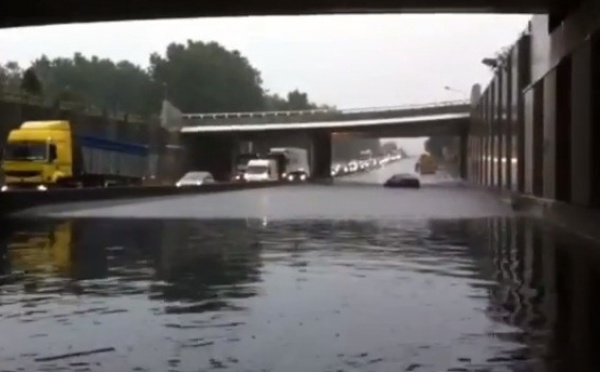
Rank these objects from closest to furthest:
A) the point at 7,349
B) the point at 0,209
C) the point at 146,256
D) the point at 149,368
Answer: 1. the point at 149,368
2. the point at 7,349
3. the point at 146,256
4. the point at 0,209

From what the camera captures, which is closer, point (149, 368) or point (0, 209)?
point (149, 368)

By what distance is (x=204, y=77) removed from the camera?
17612cm

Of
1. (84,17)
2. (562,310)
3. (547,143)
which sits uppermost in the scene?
(84,17)

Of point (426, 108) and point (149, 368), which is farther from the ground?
point (426, 108)

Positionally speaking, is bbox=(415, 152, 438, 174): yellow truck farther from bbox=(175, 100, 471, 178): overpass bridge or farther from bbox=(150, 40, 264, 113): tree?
bbox=(175, 100, 471, 178): overpass bridge

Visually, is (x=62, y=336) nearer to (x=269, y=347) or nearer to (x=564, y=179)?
(x=269, y=347)

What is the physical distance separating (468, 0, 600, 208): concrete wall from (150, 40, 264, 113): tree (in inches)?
4365

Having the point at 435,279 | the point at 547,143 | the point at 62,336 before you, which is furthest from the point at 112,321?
the point at 547,143

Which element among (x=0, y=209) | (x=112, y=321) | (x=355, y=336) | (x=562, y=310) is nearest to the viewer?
(x=355, y=336)

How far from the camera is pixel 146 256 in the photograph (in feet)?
71.5

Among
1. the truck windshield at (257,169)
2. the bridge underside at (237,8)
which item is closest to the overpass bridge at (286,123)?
the truck windshield at (257,169)

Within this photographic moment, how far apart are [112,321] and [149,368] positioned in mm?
3105

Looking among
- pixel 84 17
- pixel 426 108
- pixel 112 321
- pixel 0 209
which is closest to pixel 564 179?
pixel 84 17

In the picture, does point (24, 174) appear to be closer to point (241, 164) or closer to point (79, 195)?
point (79, 195)
